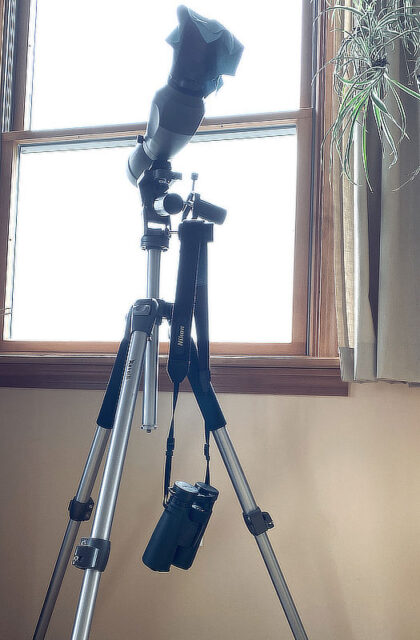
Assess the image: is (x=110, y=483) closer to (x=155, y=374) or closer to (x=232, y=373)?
(x=155, y=374)

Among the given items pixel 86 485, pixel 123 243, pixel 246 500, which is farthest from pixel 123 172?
pixel 246 500

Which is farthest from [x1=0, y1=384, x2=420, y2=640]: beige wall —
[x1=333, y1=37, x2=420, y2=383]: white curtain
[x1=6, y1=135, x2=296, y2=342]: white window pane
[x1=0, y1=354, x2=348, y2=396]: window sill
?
[x1=6, y1=135, x2=296, y2=342]: white window pane

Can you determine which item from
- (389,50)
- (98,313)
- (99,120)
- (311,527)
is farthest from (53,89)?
(311,527)

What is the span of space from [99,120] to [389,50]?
96 centimetres

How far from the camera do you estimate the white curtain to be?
150 centimetres

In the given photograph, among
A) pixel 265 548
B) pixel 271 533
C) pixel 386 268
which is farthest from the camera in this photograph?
pixel 271 533

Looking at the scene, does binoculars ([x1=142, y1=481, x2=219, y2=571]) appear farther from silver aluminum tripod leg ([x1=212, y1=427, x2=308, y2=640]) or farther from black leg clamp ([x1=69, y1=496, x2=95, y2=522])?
black leg clamp ([x1=69, y1=496, x2=95, y2=522])

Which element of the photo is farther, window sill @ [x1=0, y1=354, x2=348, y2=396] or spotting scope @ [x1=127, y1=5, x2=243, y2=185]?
window sill @ [x1=0, y1=354, x2=348, y2=396]

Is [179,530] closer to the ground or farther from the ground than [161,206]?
closer to the ground

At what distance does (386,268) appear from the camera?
1512 mm

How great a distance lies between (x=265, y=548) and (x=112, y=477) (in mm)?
393

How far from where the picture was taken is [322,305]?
1.73m

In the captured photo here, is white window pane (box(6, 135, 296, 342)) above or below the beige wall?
above

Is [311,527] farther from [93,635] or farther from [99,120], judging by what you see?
[99,120]
